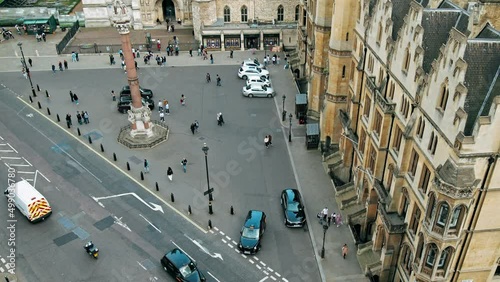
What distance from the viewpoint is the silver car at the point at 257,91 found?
186 feet

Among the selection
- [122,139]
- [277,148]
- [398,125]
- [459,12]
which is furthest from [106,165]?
[459,12]

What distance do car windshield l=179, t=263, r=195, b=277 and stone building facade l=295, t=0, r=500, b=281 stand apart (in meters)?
12.0

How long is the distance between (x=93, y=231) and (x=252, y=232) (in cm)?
1256

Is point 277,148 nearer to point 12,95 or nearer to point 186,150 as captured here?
point 186,150

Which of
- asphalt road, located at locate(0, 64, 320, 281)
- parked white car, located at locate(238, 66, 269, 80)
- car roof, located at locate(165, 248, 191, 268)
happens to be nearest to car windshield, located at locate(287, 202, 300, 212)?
asphalt road, located at locate(0, 64, 320, 281)

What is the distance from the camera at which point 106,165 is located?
44375mm

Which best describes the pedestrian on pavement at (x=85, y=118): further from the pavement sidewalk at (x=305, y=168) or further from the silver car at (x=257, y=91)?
the silver car at (x=257, y=91)

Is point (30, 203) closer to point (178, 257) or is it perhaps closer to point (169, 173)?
point (169, 173)

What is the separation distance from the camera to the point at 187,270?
31.8m

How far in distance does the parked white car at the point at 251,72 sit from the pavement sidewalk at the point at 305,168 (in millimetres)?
2478

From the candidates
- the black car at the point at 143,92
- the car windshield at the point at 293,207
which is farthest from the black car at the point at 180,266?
the black car at the point at 143,92

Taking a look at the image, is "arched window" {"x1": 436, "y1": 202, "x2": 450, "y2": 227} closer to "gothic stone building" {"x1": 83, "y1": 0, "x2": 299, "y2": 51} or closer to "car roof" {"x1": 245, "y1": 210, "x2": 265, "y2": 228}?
"car roof" {"x1": 245, "y1": 210, "x2": 265, "y2": 228}

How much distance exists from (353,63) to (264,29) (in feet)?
105

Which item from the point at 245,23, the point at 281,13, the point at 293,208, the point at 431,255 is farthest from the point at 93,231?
the point at 281,13
